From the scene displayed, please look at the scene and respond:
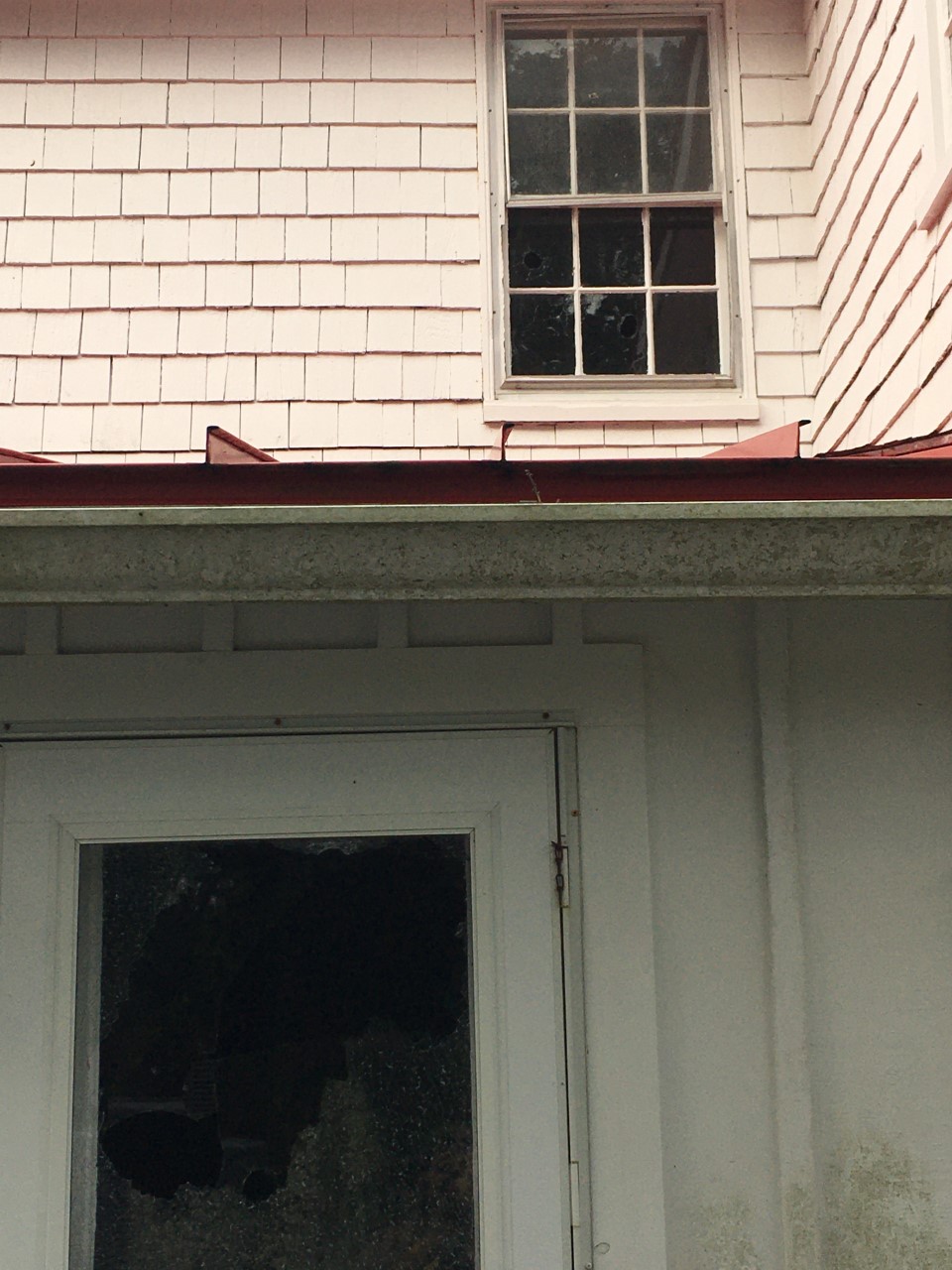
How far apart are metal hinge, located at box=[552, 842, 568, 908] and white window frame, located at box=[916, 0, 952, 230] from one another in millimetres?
2414

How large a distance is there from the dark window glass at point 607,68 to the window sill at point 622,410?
1.39 metres

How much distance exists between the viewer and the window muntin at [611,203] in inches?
228

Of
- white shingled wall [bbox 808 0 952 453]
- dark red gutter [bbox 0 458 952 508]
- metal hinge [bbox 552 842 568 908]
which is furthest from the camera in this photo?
white shingled wall [bbox 808 0 952 453]

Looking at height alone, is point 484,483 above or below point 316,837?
above

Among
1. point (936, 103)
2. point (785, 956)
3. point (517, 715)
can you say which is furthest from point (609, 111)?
point (785, 956)

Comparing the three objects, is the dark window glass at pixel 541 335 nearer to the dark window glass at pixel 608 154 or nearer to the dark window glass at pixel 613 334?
the dark window glass at pixel 613 334

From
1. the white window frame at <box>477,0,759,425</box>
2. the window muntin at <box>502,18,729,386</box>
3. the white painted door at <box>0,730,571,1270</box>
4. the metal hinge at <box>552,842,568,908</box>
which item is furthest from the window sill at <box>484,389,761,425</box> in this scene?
the metal hinge at <box>552,842,568,908</box>

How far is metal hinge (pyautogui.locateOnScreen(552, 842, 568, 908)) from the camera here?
337 centimetres

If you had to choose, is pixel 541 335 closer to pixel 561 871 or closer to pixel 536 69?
pixel 536 69

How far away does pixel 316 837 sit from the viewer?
3398 millimetres

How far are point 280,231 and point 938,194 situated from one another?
2679 millimetres

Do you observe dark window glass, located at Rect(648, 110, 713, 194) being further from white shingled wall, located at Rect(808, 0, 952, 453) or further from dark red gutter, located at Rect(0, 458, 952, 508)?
dark red gutter, located at Rect(0, 458, 952, 508)

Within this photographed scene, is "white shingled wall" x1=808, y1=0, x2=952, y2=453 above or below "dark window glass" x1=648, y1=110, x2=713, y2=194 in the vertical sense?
below

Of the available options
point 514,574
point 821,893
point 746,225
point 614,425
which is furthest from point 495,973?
point 746,225
